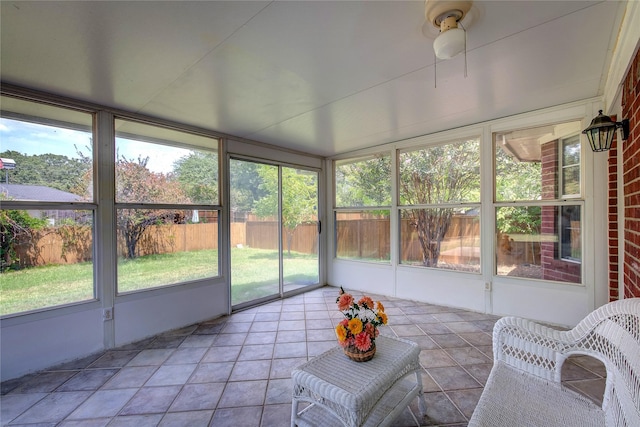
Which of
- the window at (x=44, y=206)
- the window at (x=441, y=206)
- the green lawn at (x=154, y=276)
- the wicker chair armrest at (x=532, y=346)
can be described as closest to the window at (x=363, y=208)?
the window at (x=441, y=206)

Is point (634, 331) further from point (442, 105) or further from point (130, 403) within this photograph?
point (130, 403)

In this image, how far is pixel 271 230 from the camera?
4402mm

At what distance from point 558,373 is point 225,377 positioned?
7.36ft

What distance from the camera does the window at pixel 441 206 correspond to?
146 inches

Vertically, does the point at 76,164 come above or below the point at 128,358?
above

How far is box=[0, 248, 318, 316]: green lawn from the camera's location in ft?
7.79

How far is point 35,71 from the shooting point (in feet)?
6.89

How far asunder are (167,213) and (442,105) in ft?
10.8

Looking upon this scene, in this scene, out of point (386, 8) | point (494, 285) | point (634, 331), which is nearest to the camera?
point (634, 331)

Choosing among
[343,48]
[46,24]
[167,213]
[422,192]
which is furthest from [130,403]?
[422,192]

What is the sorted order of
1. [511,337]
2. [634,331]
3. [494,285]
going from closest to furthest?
[634,331] < [511,337] < [494,285]

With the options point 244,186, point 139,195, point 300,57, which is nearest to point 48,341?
point 139,195

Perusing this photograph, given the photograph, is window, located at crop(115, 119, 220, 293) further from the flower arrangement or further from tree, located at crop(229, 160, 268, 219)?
the flower arrangement

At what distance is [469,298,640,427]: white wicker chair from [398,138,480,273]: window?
228 centimetres
